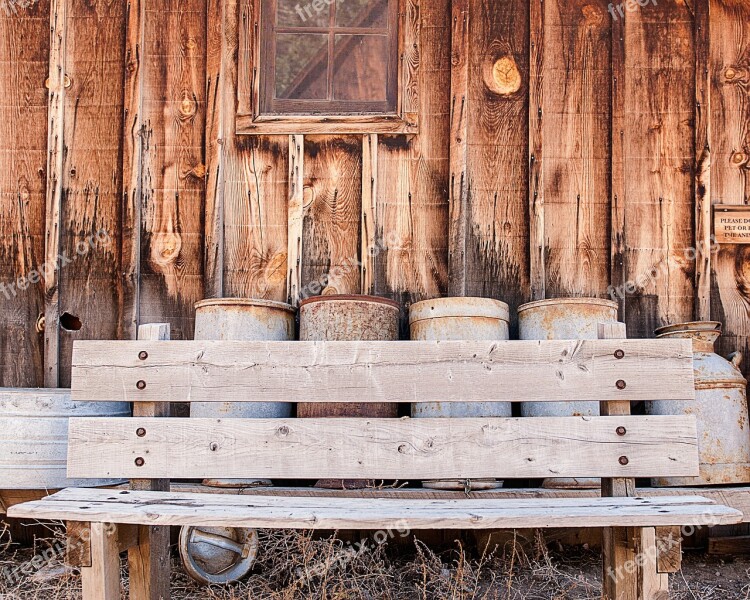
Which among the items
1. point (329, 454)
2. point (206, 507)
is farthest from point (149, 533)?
point (329, 454)

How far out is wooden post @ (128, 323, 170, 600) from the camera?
105 inches

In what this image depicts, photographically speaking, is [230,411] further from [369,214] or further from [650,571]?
[650,571]

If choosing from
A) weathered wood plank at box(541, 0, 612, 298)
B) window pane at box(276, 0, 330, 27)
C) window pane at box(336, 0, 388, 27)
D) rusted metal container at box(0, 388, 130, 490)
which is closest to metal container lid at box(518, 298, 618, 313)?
weathered wood plank at box(541, 0, 612, 298)

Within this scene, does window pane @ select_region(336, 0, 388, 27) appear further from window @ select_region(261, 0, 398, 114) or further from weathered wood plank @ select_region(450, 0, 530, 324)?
weathered wood plank @ select_region(450, 0, 530, 324)

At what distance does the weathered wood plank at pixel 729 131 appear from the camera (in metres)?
4.00

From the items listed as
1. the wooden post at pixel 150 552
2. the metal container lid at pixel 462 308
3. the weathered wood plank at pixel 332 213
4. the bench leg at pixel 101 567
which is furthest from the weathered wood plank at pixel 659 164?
the bench leg at pixel 101 567

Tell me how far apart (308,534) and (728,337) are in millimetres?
2688

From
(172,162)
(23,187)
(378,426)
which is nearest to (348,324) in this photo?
(378,426)

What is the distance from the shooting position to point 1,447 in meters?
3.32

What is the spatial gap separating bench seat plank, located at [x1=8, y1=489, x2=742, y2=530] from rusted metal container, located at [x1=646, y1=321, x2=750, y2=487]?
1.19 m

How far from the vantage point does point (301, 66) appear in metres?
4.11

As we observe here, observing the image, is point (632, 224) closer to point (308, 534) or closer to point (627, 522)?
point (627, 522)

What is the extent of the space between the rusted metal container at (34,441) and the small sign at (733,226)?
12.4 ft

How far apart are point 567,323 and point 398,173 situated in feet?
4.39
